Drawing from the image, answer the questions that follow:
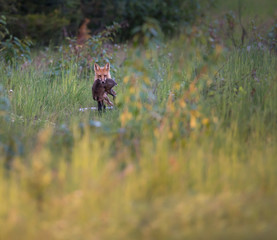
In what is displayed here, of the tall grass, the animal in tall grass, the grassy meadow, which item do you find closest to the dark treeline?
the animal in tall grass

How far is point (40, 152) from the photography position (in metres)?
4.57

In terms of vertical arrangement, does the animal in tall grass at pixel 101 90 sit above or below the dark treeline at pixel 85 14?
below

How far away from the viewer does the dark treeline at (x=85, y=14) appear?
1388 cm

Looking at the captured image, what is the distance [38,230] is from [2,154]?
136 cm

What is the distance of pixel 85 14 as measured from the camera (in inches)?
656

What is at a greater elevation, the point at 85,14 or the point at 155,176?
the point at 85,14

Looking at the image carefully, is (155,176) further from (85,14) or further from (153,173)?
(85,14)

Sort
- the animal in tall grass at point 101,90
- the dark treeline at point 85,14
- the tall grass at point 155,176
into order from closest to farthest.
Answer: the tall grass at point 155,176
the animal in tall grass at point 101,90
the dark treeline at point 85,14

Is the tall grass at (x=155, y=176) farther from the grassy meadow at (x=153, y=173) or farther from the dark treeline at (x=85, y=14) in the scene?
the dark treeline at (x=85, y=14)

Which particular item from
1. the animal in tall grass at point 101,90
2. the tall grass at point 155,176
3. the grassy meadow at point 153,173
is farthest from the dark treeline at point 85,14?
the tall grass at point 155,176

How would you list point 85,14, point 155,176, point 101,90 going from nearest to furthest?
1. point 155,176
2. point 101,90
3. point 85,14

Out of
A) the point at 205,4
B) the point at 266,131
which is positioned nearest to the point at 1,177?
the point at 266,131

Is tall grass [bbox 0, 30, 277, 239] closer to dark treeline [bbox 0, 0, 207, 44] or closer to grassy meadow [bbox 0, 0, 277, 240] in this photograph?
grassy meadow [bbox 0, 0, 277, 240]

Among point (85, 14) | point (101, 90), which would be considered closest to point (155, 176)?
point (101, 90)
